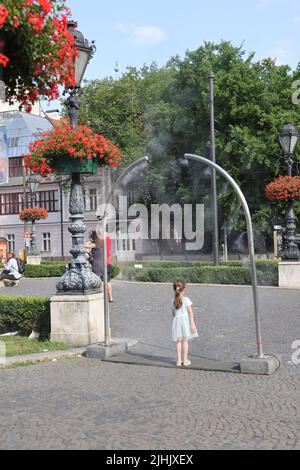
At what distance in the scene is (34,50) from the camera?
4.21 m

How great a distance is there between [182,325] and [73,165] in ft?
10.9

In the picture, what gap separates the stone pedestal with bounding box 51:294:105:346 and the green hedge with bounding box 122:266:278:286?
35.2 feet

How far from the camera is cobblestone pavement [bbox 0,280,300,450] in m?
5.04

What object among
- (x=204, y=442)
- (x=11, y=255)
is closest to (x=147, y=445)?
(x=204, y=442)

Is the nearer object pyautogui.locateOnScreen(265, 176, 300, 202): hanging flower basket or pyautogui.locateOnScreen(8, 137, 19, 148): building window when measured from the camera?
pyautogui.locateOnScreen(265, 176, 300, 202): hanging flower basket

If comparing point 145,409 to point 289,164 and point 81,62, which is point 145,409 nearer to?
point 81,62

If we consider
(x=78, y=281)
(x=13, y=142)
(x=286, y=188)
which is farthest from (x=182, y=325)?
(x=13, y=142)

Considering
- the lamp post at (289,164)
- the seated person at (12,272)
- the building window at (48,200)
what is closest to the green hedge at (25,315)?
the lamp post at (289,164)

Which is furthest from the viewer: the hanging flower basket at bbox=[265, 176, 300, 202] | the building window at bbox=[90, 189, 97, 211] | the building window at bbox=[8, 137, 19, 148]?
the building window at bbox=[8, 137, 19, 148]

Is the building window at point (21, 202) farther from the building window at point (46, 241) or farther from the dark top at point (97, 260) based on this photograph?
the dark top at point (97, 260)

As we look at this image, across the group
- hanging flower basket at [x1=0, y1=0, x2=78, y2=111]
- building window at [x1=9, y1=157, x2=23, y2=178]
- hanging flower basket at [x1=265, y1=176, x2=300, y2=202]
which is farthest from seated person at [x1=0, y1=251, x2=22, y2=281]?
building window at [x1=9, y1=157, x2=23, y2=178]

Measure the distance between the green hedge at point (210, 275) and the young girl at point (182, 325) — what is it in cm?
1161

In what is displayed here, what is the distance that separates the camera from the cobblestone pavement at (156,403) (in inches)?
198

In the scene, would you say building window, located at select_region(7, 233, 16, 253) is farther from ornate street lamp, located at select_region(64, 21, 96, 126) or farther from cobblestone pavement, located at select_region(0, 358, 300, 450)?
cobblestone pavement, located at select_region(0, 358, 300, 450)
